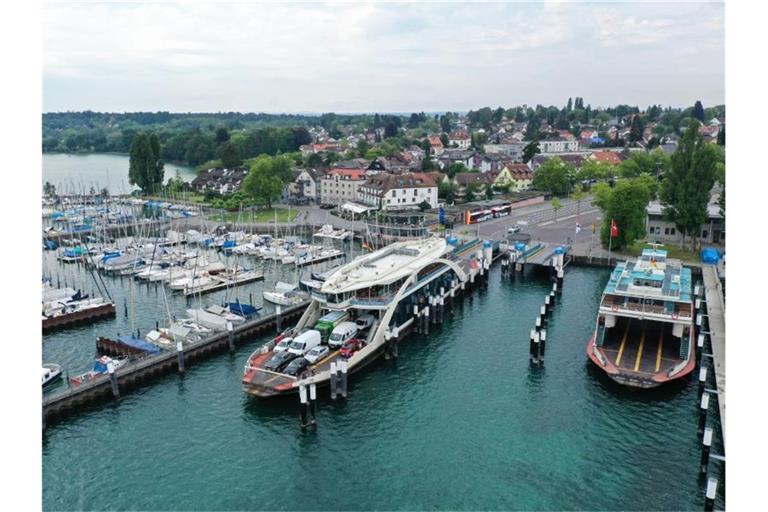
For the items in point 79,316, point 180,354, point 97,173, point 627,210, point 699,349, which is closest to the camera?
point 180,354

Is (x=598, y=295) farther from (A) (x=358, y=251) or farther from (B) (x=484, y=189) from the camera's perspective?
(B) (x=484, y=189)

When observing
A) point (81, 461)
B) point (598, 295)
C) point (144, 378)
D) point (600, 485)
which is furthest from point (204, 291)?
point (600, 485)

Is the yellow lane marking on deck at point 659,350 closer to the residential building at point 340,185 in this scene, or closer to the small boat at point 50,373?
the small boat at point 50,373

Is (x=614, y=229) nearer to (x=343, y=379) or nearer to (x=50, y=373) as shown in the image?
(x=343, y=379)

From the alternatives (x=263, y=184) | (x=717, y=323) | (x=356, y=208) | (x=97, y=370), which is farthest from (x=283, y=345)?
(x=263, y=184)

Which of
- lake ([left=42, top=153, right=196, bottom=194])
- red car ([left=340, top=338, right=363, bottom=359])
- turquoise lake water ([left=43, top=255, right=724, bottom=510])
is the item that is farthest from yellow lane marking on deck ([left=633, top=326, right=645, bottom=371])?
lake ([left=42, top=153, right=196, bottom=194])
